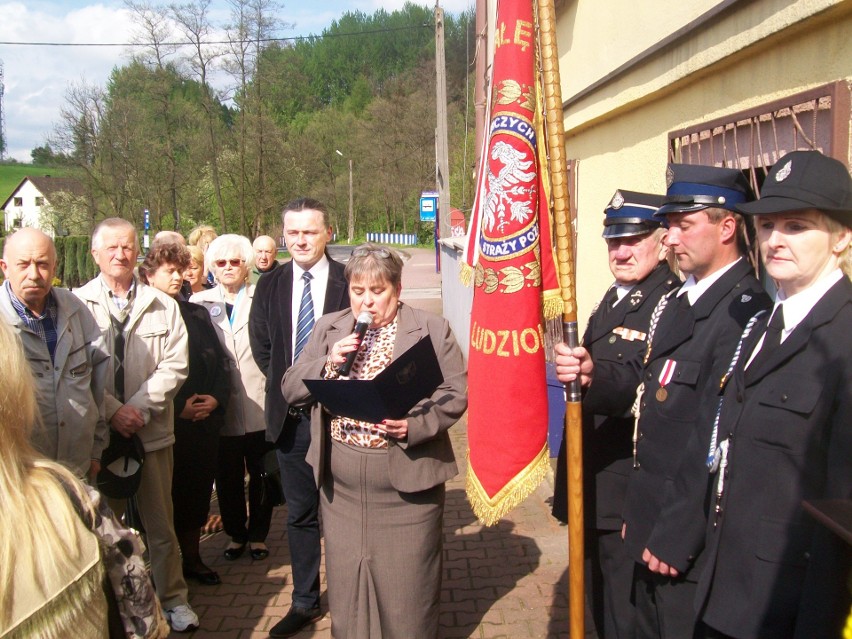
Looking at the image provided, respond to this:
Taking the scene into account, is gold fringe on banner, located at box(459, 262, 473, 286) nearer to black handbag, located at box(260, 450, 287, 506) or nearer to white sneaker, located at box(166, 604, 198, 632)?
black handbag, located at box(260, 450, 287, 506)

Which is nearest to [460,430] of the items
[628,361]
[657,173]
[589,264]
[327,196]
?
[589,264]

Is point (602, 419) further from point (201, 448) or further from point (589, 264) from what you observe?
point (589, 264)

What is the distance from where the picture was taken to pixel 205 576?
15.1ft

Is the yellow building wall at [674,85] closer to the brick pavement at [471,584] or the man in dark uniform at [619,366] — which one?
the man in dark uniform at [619,366]

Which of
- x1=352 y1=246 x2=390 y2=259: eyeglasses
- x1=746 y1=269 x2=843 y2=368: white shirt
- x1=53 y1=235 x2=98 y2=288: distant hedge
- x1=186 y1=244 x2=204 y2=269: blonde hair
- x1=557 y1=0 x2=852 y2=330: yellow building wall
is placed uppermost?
x1=53 y1=235 x2=98 y2=288: distant hedge

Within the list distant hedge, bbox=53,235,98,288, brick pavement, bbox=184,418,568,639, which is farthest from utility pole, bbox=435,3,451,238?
distant hedge, bbox=53,235,98,288

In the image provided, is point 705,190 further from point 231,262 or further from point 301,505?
point 231,262

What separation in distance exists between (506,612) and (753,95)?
3.04 metres

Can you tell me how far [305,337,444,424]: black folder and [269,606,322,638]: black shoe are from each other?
149cm

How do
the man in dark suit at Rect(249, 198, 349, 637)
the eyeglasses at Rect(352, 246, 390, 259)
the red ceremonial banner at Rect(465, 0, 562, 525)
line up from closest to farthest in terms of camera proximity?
the red ceremonial banner at Rect(465, 0, 562, 525), the eyeglasses at Rect(352, 246, 390, 259), the man in dark suit at Rect(249, 198, 349, 637)

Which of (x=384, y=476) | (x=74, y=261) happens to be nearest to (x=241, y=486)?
(x=384, y=476)

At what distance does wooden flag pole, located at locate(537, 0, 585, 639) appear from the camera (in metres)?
2.62

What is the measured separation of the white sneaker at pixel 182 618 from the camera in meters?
4.02

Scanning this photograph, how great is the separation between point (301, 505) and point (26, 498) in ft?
7.86
